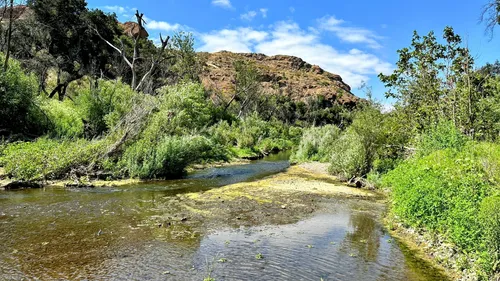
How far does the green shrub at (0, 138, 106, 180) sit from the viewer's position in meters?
17.8

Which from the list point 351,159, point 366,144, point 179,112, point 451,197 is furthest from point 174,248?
point 179,112

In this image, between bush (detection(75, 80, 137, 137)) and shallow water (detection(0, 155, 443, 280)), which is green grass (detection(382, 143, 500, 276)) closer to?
shallow water (detection(0, 155, 443, 280))

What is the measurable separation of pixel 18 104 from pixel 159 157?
9.55 meters

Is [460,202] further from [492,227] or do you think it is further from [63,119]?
[63,119]

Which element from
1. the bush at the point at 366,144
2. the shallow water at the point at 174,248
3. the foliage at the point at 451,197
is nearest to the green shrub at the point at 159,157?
the shallow water at the point at 174,248

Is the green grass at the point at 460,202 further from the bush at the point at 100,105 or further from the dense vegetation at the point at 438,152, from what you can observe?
the bush at the point at 100,105

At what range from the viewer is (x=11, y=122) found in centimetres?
2305

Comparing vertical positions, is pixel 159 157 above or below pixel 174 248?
above

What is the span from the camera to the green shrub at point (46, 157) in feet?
58.3

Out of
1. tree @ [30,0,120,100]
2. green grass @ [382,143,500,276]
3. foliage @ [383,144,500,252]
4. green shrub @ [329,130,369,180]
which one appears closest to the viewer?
green grass @ [382,143,500,276]

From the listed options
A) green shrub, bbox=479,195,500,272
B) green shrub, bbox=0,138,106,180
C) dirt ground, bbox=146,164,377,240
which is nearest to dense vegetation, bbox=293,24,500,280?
green shrub, bbox=479,195,500,272

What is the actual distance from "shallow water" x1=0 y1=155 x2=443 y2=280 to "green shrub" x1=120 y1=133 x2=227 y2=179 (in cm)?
614

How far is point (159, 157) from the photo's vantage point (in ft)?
Answer: 71.6

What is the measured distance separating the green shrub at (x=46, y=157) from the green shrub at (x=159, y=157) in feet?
5.76
